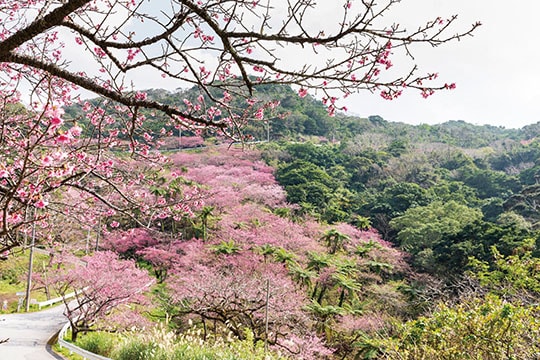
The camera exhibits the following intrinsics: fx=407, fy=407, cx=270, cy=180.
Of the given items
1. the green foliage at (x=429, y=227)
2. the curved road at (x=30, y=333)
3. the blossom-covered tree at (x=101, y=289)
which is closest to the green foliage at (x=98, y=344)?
the curved road at (x=30, y=333)

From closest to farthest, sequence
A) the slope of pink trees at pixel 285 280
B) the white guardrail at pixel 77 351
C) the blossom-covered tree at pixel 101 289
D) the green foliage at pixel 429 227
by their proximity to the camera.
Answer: the white guardrail at pixel 77 351 < the slope of pink trees at pixel 285 280 < the blossom-covered tree at pixel 101 289 < the green foliage at pixel 429 227

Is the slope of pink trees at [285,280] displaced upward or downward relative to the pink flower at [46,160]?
downward

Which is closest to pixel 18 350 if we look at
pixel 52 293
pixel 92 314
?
pixel 92 314

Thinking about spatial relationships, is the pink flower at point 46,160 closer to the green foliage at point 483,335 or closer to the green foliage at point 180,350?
the green foliage at point 180,350

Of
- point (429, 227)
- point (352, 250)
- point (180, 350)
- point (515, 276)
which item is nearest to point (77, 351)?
point (180, 350)

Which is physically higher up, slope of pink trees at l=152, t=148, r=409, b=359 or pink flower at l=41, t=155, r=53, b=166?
pink flower at l=41, t=155, r=53, b=166

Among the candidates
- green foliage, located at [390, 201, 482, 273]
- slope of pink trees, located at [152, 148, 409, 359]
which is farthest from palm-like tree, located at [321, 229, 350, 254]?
green foliage, located at [390, 201, 482, 273]

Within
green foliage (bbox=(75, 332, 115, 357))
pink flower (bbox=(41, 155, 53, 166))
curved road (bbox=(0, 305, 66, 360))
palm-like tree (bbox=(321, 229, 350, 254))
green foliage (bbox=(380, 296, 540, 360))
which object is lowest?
curved road (bbox=(0, 305, 66, 360))

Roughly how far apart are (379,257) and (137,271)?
10.2m

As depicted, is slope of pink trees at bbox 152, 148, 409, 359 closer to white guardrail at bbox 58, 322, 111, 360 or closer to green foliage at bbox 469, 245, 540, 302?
white guardrail at bbox 58, 322, 111, 360

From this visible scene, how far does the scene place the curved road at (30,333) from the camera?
10492mm

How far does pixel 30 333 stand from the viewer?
12.6 meters

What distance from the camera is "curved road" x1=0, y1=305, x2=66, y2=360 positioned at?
10.5 metres

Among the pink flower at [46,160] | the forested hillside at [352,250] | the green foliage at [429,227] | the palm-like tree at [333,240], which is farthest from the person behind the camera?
the green foliage at [429,227]
